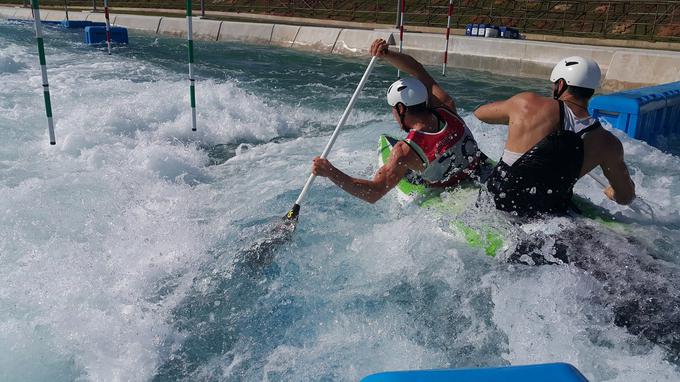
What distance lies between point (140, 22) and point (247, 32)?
585 centimetres

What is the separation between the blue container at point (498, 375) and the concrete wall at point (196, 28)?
20.5 meters

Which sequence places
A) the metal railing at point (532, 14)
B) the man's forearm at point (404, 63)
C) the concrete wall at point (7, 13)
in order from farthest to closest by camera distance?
the concrete wall at point (7, 13)
the metal railing at point (532, 14)
the man's forearm at point (404, 63)

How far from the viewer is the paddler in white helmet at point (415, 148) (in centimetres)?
Result: 371

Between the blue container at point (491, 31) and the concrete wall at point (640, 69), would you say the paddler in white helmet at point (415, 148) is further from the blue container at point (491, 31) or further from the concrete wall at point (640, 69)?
the blue container at point (491, 31)

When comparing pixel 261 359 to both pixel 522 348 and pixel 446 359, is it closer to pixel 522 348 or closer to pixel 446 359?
pixel 446 359

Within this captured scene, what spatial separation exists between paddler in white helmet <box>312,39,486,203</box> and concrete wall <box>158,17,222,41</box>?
18.1m

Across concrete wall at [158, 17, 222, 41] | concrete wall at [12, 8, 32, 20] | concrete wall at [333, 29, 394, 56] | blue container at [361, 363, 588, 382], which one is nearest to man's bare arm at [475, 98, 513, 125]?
blue container at [361, 363, 588, 382]

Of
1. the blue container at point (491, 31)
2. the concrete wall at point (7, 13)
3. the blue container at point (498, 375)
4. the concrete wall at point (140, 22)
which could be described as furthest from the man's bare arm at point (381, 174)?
the concrete wall at point (7, 13)

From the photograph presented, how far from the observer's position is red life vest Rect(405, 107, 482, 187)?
12.3 feet

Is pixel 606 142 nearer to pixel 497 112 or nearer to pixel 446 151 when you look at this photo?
pixel 497 112

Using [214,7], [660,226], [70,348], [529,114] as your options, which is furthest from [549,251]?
[214,7]

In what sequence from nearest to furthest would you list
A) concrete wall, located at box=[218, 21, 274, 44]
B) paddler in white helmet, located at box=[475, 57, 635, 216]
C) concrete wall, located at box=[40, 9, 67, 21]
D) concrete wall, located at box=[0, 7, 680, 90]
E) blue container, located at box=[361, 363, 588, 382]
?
blue container, located at box=[361, 363, 588, 382] → paddler in white helmet, located at box=[475, 57, 635, 216] → concrete wall, located at box=[0, 7, 680, 90] → concrete wall, located at box=[218, 21, 274, 44] → concrete wall, located at box=[40, 9, 67, 21]

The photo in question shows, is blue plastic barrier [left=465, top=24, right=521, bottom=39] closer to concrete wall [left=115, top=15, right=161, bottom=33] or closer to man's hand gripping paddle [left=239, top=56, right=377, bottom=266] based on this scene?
man's hand gripping paddle [left=239, top=56, right=377, bottom=266]

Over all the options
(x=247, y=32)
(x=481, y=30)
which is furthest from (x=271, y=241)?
(x=247, y=32)
